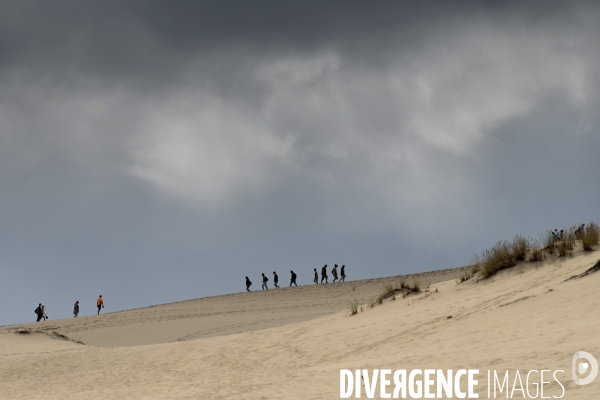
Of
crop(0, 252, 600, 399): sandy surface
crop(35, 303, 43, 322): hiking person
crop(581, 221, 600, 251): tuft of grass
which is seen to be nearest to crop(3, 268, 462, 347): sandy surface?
crop(35, 303, 43, 322): hiking person

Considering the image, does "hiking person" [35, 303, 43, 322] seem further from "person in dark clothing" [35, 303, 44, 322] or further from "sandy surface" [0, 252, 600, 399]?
"sandy surface" [0, 252, 600, 399]

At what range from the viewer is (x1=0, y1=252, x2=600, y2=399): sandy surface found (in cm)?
826

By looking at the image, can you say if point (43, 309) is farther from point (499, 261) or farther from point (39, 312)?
point (499, 261)

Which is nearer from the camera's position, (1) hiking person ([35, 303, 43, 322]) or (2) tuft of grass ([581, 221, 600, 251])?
(2) tuft of grass ([581, 221, 600, 251])

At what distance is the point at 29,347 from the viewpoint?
20.3 metres

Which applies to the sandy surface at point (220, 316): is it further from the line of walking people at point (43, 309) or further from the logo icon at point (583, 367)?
the logo icon at point (583, 367)

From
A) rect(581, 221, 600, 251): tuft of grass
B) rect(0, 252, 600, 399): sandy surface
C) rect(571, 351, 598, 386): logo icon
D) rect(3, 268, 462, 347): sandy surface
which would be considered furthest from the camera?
rect(3, 268, 462, 347): sandy surface

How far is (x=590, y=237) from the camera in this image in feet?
46.9

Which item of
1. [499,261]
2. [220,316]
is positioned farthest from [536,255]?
[220,316]

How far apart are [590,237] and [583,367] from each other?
8819mm

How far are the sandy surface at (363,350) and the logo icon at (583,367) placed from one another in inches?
3.5

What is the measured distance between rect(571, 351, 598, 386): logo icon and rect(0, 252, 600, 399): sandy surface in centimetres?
9

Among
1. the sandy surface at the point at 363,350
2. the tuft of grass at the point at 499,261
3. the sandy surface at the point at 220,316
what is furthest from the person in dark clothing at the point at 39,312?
the tuft of grass at the point at 499,261

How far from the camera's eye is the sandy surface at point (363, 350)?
27.1 ft
